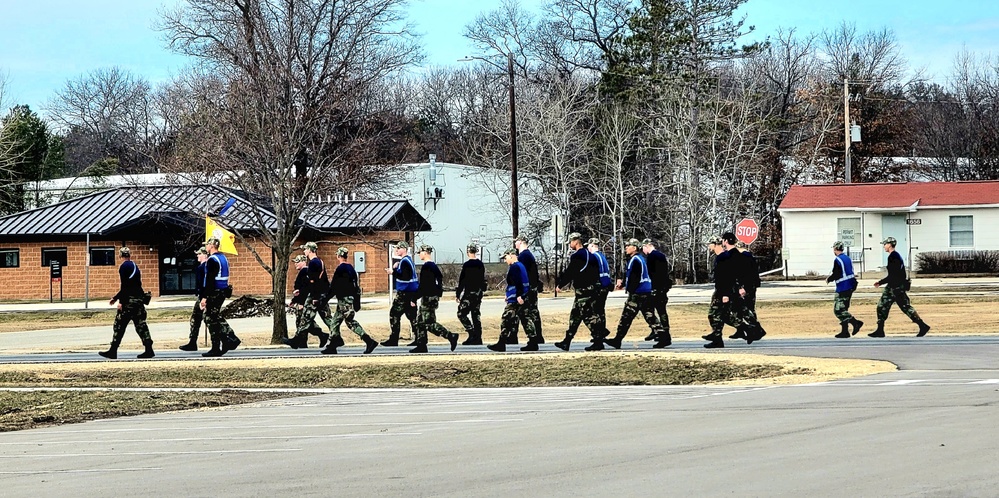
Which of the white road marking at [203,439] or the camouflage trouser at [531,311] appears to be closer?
the white road marking at [203,439]

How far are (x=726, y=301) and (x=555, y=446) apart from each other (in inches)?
498

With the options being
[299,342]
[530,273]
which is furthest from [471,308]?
[299,342]

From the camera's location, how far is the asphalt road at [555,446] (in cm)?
817

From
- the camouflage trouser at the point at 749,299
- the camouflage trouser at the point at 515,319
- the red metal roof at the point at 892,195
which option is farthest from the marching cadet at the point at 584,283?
the red metal roof at the point at 892,195

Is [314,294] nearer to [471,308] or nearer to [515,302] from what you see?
[471,308]

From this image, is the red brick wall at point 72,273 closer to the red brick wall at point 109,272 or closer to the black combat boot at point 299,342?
the red brick wall at point 109,272

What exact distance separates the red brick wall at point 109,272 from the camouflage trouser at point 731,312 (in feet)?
96.8

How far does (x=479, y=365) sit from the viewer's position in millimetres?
18938

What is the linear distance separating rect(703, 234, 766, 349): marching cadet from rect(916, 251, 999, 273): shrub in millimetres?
28538

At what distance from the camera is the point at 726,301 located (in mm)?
22141

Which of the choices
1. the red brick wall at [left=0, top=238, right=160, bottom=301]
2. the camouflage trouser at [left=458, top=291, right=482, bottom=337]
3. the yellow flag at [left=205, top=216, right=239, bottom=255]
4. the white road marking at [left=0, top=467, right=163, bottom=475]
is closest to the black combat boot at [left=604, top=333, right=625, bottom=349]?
the camouflage trouser at [left=458, top=291, right=482, bottom=337]

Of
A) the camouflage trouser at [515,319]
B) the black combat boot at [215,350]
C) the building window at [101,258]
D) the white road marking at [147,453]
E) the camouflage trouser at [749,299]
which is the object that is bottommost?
the white road marking at [147,453]

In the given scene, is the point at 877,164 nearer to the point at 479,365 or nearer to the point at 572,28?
the point at 572,28

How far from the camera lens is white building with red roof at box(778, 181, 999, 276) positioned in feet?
164
